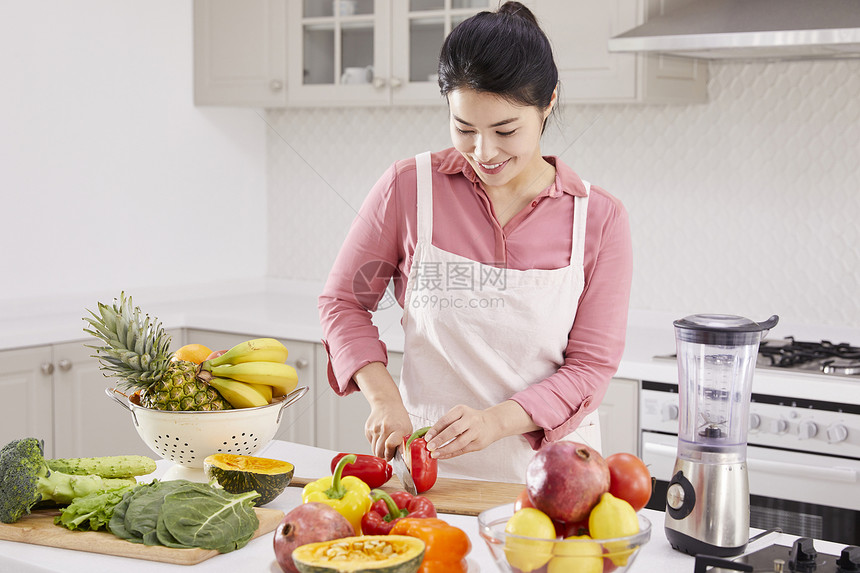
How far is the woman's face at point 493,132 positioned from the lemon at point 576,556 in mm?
753

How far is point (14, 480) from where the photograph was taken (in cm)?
128

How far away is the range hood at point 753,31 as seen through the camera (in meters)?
2.31

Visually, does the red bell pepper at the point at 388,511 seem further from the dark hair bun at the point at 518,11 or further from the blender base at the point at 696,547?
the dark hair bun at the point at 518,11

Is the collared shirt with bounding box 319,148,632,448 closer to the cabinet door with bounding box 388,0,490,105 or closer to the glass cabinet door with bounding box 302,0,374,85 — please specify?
the cabinet door with bounding box 388,0,490,105

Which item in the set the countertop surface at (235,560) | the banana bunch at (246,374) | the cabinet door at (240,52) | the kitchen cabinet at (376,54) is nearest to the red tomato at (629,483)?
the countertop surface at (235,560)

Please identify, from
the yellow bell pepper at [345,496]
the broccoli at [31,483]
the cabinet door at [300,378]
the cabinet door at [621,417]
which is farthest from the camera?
the cabinet door at [300,378]

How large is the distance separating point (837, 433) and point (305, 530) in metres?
1.65

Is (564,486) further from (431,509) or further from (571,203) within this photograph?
(571,203)

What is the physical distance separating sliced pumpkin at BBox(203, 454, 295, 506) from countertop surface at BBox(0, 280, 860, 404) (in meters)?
0.93

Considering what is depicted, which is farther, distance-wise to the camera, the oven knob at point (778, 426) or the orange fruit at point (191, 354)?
the oven knob at point (778, 426)

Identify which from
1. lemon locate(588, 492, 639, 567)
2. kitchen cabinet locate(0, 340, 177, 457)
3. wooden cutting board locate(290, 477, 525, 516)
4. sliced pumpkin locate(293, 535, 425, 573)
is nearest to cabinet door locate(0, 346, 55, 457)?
kitchen cabinet locate(0, 340, 177, 457)

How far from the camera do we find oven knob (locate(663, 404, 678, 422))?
7.98 feet

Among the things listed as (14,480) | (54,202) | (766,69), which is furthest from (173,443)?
(766,69)

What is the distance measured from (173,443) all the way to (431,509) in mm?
502
